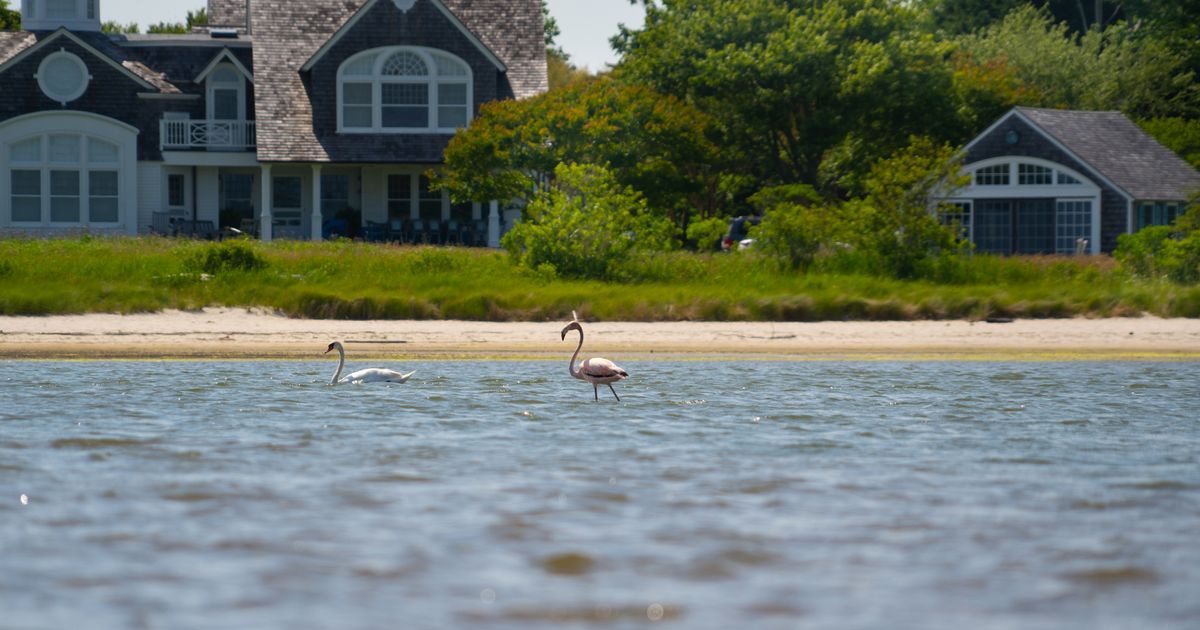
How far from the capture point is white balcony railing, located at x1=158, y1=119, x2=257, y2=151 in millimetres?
42531

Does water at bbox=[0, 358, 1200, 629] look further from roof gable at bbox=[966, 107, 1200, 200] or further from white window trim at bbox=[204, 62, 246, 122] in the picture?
white window trim at bbox=[204, 62, 246, 122]

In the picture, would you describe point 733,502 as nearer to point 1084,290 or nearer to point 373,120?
point 1084,290

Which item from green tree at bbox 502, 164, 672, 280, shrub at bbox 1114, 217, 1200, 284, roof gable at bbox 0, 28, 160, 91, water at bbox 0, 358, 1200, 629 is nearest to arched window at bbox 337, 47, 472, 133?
roof gable at bbox 0, 28, 160, 91

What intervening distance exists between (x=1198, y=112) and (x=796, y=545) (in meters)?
52.1

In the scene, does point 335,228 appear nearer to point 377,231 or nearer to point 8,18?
point 377,231

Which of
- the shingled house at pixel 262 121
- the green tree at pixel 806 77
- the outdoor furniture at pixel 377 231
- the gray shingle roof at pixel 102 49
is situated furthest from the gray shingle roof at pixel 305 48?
the green tree at pixel 806 77

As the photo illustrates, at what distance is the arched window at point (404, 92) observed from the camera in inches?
1674

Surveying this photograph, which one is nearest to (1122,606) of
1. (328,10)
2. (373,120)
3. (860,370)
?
(860,370)

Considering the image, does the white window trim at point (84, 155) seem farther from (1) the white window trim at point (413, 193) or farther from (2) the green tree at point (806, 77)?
(2) the green tree at point (806, 77)

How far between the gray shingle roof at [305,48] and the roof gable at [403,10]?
0.77 meters

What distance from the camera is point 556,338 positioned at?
908 inches

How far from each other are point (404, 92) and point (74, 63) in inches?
354

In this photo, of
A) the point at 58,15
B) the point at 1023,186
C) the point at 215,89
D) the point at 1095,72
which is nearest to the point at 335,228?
the point at 215,89

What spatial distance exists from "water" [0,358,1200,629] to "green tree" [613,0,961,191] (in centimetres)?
2665
